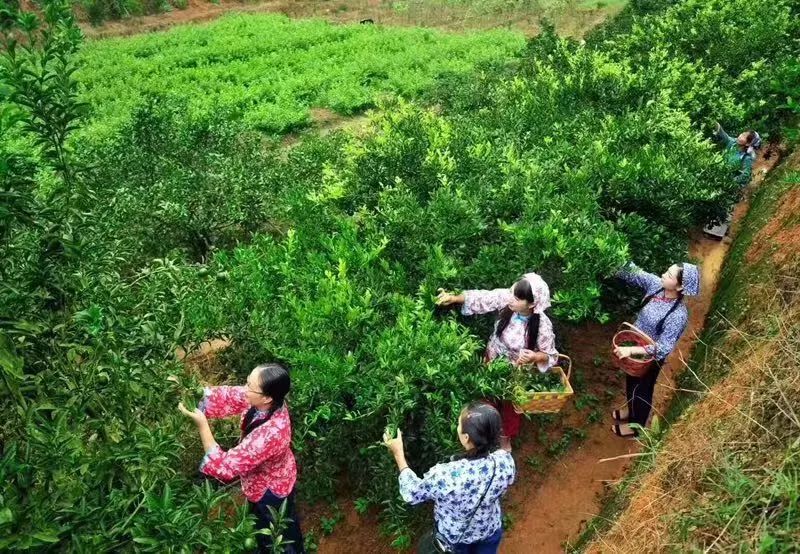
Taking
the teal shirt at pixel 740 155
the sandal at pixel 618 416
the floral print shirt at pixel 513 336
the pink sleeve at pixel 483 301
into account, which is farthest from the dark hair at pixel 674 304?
the teal shirt at pixel 740 155

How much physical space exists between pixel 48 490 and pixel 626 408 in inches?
192

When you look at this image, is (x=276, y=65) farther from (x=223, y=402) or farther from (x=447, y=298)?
(x=223, y=402)

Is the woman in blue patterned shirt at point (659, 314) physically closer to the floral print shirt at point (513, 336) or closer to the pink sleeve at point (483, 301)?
the floral print shirt at point (513, 336)

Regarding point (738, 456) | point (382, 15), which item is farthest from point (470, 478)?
point (382, 15)

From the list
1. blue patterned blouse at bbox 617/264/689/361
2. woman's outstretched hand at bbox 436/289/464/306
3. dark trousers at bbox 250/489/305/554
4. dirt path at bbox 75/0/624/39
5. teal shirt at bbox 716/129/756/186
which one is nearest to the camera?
dark trousers at bbox 250/489/305/554

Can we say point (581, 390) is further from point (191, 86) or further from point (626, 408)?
point (191, 86)

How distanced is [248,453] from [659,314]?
3.36 metres

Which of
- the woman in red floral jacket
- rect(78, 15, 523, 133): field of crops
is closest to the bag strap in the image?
the woman in red floral jacket

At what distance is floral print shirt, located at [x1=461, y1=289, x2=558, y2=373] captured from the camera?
15.5 ft

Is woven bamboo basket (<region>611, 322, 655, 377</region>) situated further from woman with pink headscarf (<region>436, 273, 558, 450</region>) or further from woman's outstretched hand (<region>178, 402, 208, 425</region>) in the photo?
woman's outstretched hand (<region>178, 402, 208, 425</region>)

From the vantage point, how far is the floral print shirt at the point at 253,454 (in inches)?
146

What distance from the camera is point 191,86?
15.9 meters

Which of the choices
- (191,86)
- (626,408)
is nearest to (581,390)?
(626,408)

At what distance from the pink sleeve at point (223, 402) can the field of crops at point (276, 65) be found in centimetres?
1004
